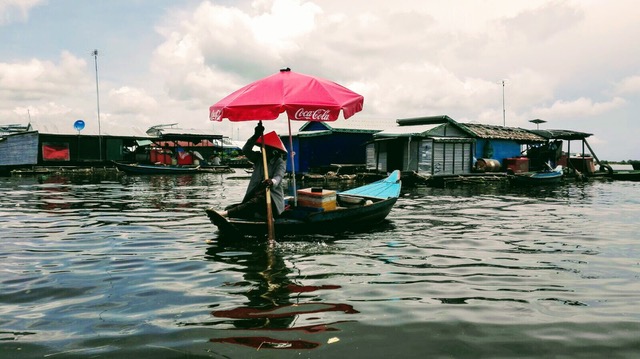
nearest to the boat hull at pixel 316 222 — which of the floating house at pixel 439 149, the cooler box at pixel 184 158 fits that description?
the floating house at pixel 439 149

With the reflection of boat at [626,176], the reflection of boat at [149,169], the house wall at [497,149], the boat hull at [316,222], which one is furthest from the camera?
the reflection of boat at [149,169]

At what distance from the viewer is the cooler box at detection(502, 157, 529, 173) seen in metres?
31.6

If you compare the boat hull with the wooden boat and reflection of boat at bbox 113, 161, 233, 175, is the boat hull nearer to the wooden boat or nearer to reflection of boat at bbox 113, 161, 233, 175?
the wooden boat

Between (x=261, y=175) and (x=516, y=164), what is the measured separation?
90.0 ft

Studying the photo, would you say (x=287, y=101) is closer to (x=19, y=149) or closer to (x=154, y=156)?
(x=19, y=149)

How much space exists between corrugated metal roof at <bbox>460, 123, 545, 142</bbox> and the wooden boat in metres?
20.9

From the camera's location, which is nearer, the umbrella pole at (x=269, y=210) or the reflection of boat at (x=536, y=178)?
the umbrella pole at (x=269, y=210)

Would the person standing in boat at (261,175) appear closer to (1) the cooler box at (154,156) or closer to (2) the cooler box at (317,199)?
(2) the cooler box at (317,199)

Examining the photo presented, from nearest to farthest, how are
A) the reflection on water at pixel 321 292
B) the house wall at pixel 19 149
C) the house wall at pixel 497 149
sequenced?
1. the reflection on water at pixel 321 292
2. the house wall at pixel 497 149
3. the house wall at pixel 19 149

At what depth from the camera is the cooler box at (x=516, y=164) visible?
31.6 m

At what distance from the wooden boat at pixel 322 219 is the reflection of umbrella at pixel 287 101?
1960 mm

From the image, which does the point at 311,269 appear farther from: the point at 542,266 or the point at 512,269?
the point at 542,266

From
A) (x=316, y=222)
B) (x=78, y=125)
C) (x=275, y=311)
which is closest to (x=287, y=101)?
(x=316, y=222)

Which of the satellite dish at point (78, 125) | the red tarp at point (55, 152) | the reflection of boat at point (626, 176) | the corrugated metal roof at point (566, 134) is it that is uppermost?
the satellite dish at point (78, 125)
